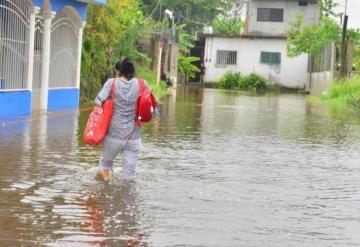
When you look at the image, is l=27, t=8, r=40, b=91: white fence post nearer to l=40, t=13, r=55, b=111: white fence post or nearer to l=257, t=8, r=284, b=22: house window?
l=40, t=13, r=55, b=111: white fence post

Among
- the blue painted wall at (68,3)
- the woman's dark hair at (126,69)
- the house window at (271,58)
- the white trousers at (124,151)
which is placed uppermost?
the blue painted wall at (68,3)

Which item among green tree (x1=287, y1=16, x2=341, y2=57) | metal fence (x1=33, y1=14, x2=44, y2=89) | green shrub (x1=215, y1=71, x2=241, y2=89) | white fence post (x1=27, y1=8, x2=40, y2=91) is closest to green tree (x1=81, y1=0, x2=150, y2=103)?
metal fence (x1=33, y1=14, x2=44, y2=89)

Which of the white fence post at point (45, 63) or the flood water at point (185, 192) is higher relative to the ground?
the white fence post at point (45, 63)

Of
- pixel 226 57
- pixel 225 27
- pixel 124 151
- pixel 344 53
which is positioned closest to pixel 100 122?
pixel 124 151

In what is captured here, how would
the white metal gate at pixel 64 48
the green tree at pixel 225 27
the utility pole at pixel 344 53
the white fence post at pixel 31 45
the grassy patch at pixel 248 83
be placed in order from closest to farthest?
1. the white fence post at pixel 31 45
2. the white metal gate at pixel 64 48
3. the utility pole at pixel 344 53
4. the grassy patch at pixel 248 83
5. the green tree at pixel 225 27

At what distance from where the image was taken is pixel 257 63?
188 ft

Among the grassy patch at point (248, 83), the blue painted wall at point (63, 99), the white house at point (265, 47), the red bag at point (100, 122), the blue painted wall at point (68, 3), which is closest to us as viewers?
the red bag at point (100, 122)

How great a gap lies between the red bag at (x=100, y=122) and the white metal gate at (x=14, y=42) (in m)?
9.17

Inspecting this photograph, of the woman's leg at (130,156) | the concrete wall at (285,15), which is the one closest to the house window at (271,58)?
the concrete wall at (285,15)

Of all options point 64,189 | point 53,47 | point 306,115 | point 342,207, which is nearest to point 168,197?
point 64,189

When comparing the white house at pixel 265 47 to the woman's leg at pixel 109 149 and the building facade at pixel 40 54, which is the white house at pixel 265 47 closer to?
the building facade at pixel 40 54

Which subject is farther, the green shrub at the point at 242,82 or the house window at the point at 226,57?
the house window at the point at 226,57

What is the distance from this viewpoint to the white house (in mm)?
56500

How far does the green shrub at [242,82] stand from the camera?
54.8 meters
